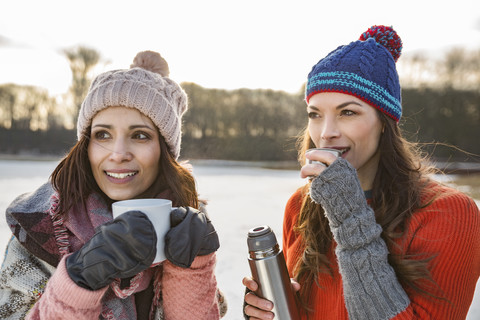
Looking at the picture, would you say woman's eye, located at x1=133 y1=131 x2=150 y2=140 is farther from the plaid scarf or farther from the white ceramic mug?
the white ceramic mug

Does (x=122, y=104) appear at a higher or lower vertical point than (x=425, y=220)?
higher

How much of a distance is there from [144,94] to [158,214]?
2.28ft

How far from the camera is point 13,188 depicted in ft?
29.1

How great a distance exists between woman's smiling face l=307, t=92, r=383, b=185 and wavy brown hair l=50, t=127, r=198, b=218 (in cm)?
69

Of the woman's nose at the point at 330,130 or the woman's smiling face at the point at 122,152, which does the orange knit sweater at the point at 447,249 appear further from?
the woman's smiling face at the point at 122,152

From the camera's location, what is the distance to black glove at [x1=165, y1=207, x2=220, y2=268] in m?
1.21

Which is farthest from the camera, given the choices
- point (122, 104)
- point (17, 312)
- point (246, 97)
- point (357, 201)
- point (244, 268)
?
point (246, 97)

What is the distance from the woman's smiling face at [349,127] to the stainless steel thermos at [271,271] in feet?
1.62

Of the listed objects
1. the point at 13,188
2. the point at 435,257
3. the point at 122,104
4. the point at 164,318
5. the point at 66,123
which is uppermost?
the point at 122,104

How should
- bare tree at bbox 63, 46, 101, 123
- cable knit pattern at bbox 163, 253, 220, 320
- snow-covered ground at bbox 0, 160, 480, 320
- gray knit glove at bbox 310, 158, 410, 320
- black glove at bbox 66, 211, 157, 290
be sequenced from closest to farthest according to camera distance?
black glove at bbox 66, 211, 157, 290, gray knit glove at bbox 310, 158, 410, 320, cable knit pattern at bbox 163, 253, 220, 320, snow-covered ground at bbox 0, 160, 480, 320, bare tree at bbox 63, 46, 101, 123

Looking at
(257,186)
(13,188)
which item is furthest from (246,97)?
(13,188)

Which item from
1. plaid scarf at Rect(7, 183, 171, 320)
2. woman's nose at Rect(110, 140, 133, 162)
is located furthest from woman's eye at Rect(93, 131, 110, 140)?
plaid scarf at Rect(7, 183, 171, 320)

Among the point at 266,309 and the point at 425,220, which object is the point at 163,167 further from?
the point at 425,220

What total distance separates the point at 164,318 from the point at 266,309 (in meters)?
0.46
